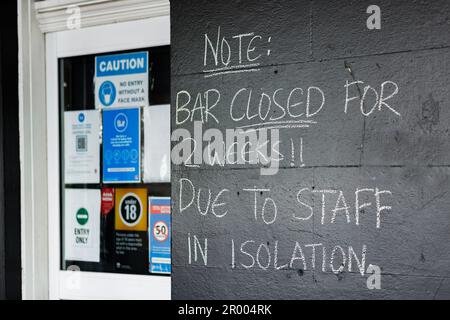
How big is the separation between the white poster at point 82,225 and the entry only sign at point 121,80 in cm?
63

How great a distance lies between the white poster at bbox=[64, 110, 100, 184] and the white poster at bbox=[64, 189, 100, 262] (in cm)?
10

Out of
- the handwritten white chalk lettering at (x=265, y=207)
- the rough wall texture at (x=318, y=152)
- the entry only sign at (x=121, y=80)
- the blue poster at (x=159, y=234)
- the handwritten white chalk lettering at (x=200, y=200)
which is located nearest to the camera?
the rough wall texture at (x=318, y=152)

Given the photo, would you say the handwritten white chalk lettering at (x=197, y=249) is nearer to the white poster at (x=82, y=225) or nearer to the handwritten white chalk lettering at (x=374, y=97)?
the white poster at (x=82, y=225)

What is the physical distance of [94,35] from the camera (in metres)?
4.12

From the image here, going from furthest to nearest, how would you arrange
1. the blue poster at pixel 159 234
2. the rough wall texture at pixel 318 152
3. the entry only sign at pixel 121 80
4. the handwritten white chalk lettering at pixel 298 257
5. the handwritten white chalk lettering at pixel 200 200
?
1. the entry only sign at pixel 121 80
2. the blue poster at pixel 159 234
3. the handwritten white chalk lettering at pixel 200 200
4. the handwritten white chalk lettering at pixel 298 257
5. the rough wall texture at pixel 318 152

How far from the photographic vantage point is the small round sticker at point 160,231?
153 inches

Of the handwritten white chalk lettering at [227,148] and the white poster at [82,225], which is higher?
the handwritten white chalk lettering at [227,148]

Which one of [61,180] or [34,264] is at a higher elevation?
[61,180]

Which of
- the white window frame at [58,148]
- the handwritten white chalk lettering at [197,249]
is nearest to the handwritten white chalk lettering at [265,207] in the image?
the handwritten white chalk lettering at [197,249]
